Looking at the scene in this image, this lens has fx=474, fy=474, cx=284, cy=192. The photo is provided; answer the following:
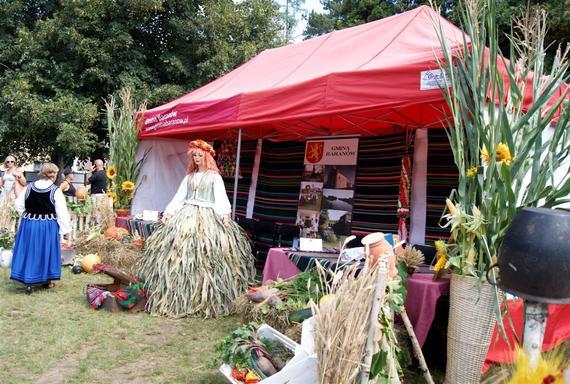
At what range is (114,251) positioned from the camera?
701 cm

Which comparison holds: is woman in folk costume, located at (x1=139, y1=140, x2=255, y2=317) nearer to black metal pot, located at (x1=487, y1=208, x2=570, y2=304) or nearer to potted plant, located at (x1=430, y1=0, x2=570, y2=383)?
potted plant, located at (x1=430, y1=0, x2=570, y2=383)

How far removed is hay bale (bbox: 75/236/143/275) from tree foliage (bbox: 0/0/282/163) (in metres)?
3.93

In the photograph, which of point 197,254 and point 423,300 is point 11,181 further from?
point 423,300

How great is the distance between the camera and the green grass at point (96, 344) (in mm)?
3361

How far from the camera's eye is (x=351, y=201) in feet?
21.4

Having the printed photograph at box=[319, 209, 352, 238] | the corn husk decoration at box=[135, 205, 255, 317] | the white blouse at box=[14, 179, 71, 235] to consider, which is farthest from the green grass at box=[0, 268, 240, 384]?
the printed photograph at box=[319, 209, 352, 238]

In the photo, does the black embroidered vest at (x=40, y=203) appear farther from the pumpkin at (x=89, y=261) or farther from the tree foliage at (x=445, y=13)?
the tree foliage at (x=445, y=13)

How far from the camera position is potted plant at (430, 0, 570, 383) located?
290 cm

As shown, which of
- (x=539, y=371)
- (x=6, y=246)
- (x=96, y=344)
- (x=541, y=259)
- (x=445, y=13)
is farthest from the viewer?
(x=445, y=13)

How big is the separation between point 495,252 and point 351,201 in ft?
11.7

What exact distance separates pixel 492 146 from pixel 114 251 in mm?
5674

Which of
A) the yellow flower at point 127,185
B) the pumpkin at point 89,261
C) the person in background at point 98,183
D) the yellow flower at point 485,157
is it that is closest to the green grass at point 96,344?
the pumpkin at point 89,261

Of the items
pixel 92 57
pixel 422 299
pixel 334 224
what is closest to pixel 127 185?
pixel 334 224

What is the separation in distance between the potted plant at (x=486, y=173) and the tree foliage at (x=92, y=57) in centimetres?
873
